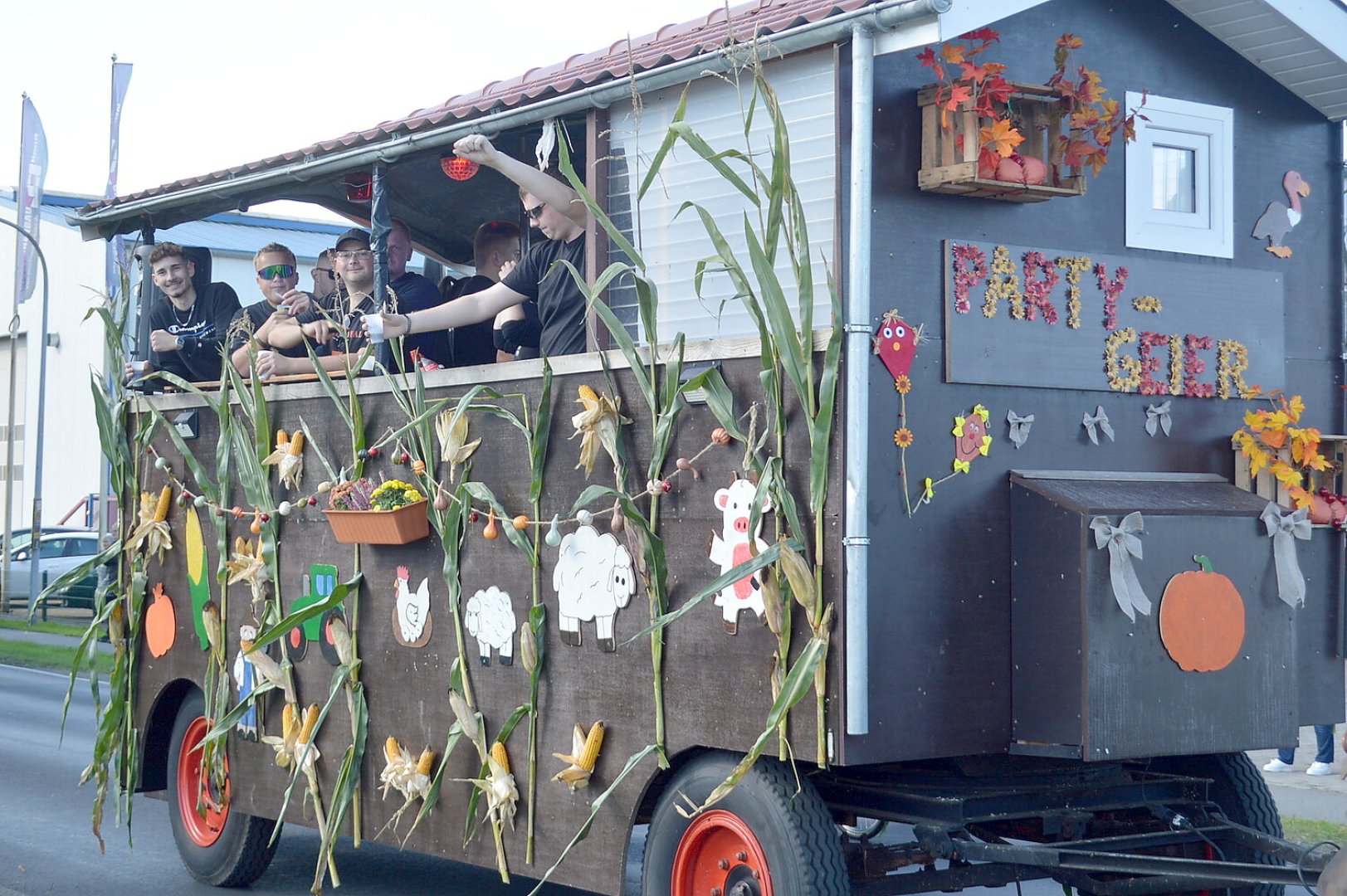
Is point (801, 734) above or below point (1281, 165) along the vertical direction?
below

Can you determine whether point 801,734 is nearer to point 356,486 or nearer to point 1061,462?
point 1061,462

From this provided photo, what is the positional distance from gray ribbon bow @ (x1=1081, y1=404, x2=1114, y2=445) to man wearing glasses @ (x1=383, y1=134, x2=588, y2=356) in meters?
2.00

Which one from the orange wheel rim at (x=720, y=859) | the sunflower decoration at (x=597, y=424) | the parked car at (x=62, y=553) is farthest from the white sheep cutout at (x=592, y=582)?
the parked car at (x=62, y=553)

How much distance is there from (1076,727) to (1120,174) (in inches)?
82.0

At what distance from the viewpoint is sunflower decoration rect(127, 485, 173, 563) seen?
8.55 metres

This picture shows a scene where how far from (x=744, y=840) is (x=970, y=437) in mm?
1507

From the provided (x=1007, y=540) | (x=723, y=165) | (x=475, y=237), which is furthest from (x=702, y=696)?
(x=475, y=237)

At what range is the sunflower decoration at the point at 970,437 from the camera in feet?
17.7

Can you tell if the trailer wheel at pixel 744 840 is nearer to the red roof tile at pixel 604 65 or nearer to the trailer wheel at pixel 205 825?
the red roof tile at pixel 604 65

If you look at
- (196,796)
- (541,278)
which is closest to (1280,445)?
(541,278)

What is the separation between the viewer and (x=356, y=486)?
7051 mm

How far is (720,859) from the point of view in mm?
5453

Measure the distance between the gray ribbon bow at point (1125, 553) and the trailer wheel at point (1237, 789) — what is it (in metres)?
1.22

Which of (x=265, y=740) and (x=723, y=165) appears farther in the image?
(x=265, y=740)
